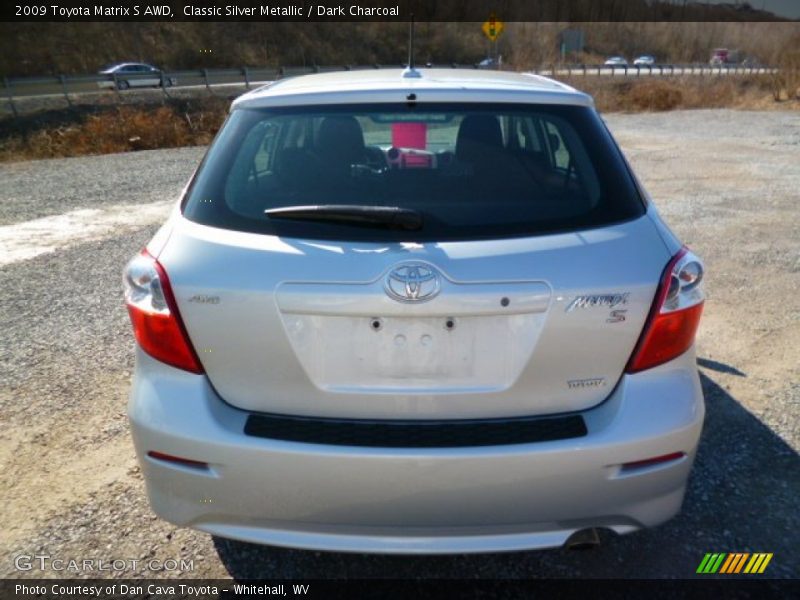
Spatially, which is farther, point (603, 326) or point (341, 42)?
point (341, 42)

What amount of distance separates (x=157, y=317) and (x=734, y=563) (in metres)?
2.32

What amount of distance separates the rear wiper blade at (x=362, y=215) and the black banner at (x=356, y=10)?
124ft

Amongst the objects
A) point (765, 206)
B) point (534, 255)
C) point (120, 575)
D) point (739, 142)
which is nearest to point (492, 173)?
point (534, 255)

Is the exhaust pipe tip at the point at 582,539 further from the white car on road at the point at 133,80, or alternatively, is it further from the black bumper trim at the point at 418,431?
the white car on road at the point at 133,80

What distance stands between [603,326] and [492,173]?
0.69m

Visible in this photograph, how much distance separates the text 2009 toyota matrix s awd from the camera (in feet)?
5.96

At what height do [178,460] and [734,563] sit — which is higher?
[178,460]

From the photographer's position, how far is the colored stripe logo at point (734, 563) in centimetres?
237

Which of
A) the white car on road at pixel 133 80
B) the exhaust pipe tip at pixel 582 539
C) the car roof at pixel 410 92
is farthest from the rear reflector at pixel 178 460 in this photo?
the white car on road at pixel 133 80

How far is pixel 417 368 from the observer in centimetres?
184

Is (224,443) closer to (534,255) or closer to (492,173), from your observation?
(534,255)

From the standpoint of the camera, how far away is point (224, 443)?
73.5 inches

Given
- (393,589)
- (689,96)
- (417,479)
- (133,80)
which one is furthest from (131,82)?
(417,479)

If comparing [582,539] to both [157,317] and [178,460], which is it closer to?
[178,460]
